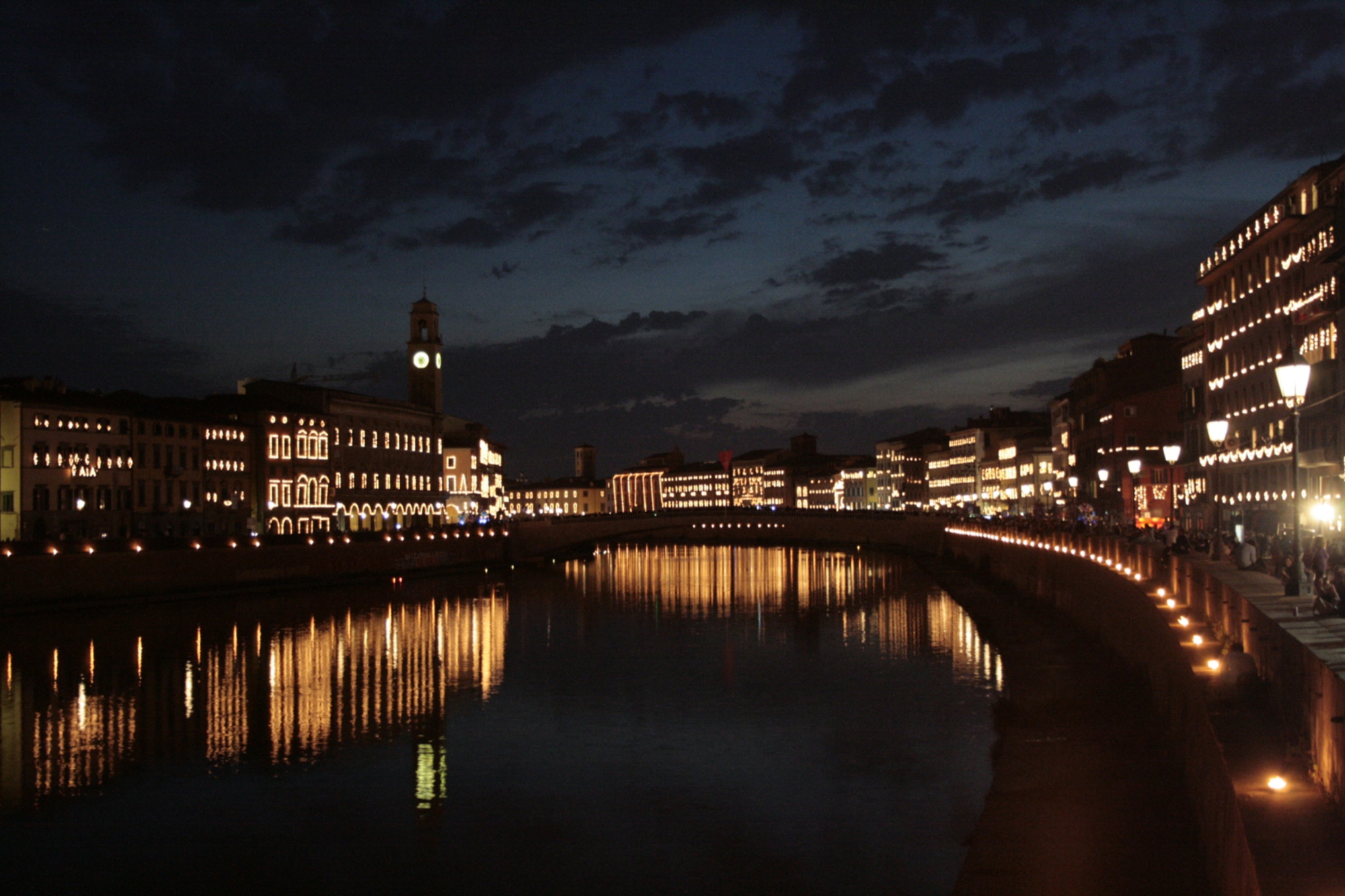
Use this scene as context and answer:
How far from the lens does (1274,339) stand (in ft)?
199

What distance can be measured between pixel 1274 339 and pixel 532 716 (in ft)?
142

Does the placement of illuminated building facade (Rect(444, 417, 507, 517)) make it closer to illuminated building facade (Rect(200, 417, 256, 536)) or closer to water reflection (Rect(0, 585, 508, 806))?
illuminated building facade (Rect(200, 417, 256, 536))

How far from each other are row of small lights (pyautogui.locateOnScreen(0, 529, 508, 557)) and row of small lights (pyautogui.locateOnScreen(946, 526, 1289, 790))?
35.6 m

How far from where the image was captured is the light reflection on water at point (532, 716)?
881 inches

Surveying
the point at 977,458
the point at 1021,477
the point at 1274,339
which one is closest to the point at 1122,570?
the point at 1274,339

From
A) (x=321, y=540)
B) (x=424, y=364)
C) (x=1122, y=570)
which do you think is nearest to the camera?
(x=1122, y=570)

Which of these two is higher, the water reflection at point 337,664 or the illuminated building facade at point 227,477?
the illuminated building facade at point 227,477

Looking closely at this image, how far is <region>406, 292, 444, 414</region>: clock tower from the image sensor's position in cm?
12394

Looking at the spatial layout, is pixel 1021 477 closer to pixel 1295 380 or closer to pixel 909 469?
pixel 909 469

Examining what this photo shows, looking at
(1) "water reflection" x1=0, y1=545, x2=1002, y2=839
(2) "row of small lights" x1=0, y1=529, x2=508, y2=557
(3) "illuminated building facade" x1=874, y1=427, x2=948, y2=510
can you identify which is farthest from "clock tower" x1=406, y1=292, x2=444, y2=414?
(3) "illuminated building facade" x1=874, y1=427, x2=948, y2=510

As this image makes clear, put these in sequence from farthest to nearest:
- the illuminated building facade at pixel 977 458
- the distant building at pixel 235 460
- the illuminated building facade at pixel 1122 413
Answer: the illuminated building facade at pixel 977 458, the illuminated building facade at pixel 1122 413, the distant building at pixel 235 460

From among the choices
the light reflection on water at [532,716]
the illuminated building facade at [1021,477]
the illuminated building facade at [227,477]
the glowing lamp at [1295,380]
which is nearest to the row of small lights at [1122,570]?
the glowing lamp at [1295,380]

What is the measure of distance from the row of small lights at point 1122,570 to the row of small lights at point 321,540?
35574 mm

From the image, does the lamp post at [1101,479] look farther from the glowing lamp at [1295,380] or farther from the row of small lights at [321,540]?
the glowing lamp at [1295,380]
